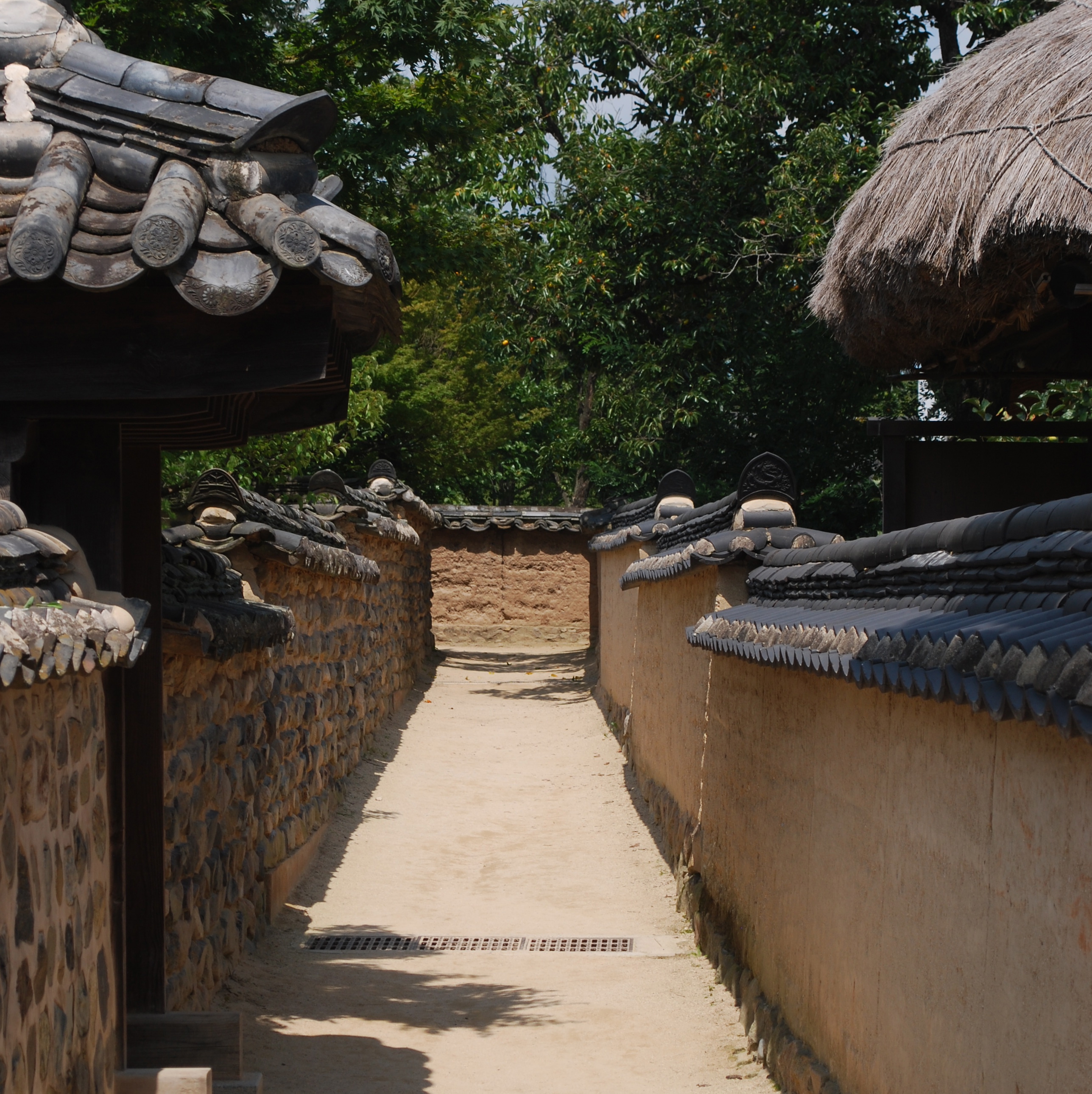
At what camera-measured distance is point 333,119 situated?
10.0ft

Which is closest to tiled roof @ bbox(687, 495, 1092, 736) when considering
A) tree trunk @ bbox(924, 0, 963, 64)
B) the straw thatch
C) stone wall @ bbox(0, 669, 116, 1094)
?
the straw thatch

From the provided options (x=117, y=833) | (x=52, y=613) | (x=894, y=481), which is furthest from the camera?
(x=894, y=481)

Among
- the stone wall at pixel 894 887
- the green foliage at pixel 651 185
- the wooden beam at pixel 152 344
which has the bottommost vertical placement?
the stone wall at pixel 894 887

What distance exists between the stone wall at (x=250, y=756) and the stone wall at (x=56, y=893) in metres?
1.33

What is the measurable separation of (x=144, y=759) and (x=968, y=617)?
2.49 meters

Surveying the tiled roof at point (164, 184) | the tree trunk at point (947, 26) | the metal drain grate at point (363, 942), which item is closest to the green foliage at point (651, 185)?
the tree trunk at point (947, 26)

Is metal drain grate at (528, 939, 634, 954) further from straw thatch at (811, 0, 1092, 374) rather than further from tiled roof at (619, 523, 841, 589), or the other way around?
straw thatch at (811, 0, 1092, 374)

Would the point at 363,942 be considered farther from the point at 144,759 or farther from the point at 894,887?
the point at 894,887

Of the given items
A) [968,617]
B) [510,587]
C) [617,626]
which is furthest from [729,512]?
[510,587]

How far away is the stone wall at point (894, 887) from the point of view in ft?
7.53

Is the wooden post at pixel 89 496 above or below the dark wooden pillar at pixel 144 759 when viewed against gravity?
above

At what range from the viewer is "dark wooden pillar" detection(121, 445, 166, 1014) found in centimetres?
378

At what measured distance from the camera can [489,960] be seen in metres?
6.63

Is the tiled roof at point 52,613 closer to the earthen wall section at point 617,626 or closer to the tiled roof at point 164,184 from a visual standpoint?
the tiled roof at point 164,184
